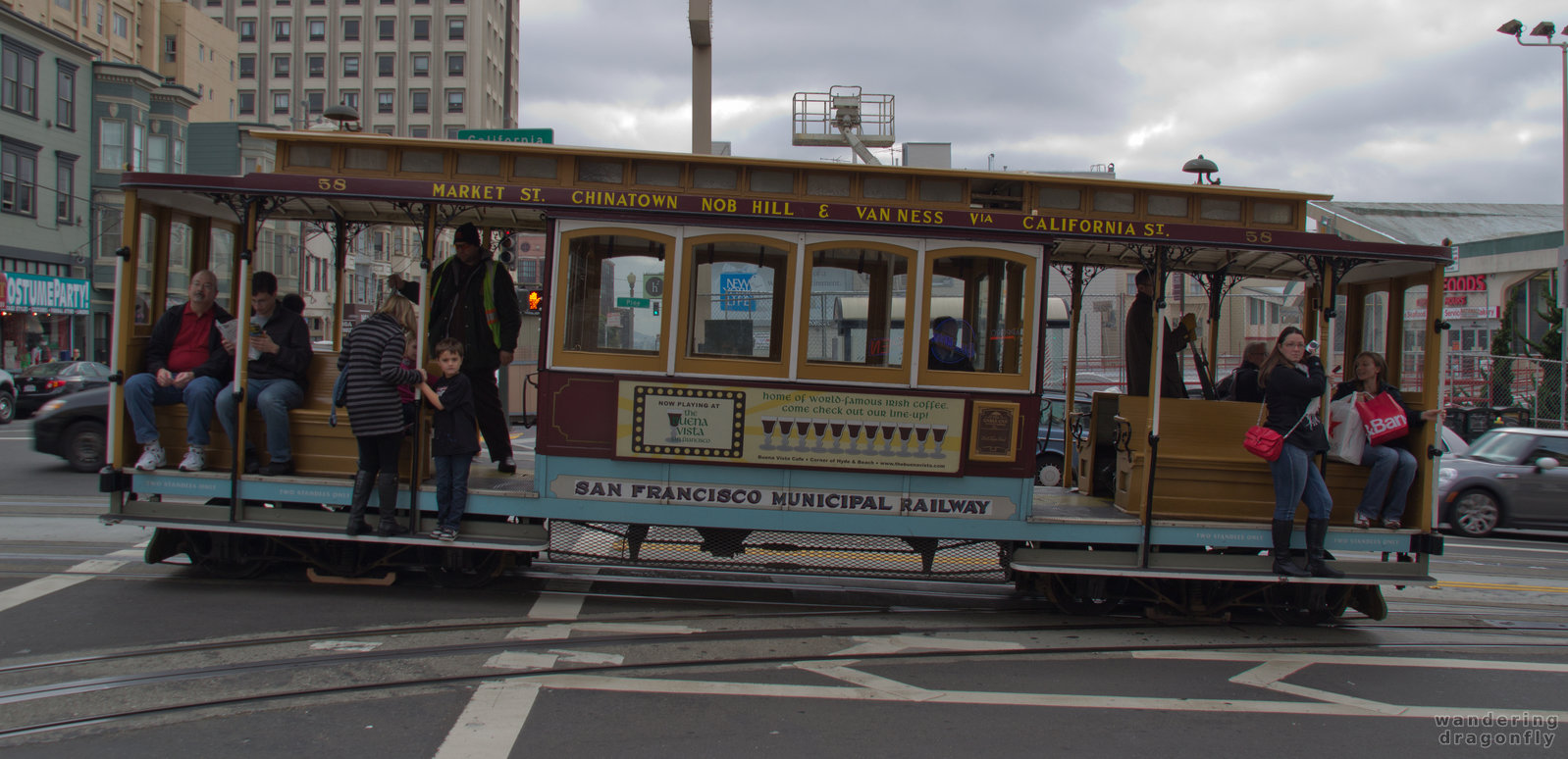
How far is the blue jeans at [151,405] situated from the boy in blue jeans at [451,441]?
160cm

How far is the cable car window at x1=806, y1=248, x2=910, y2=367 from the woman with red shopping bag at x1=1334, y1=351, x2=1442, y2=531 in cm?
334

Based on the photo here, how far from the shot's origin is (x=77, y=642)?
18.2 ft

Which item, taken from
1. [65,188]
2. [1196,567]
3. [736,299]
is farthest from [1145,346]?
[65,188]

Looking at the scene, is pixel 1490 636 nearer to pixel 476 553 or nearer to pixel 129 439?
pixel 476 553

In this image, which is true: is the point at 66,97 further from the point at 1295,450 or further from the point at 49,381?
the point at 1295,450

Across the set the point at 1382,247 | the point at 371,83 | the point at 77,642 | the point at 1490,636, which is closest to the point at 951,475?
the point at 1382,247

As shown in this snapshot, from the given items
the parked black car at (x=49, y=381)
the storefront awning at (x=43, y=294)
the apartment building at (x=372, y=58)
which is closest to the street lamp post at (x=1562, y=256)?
the parked black car at (x=49, y=381)

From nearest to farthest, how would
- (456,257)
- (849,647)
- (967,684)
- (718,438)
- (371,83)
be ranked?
(967,684), (849,647), (718,438), (456,257), (371,83)

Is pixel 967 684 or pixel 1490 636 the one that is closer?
pixel 967 684

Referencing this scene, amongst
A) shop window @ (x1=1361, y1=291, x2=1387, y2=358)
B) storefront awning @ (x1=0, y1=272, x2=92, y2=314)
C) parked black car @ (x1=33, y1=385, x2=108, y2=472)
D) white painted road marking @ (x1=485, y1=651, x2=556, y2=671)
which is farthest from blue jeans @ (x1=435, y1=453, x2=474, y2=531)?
storefront awning @ (x1=0, y1=272, x2=92, y2=314)

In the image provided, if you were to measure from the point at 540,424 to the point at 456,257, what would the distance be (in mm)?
1466

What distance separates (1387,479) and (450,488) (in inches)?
252

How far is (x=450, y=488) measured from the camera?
661cm

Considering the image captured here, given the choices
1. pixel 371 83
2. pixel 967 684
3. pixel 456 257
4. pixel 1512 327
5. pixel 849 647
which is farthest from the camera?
pixel 371 83
